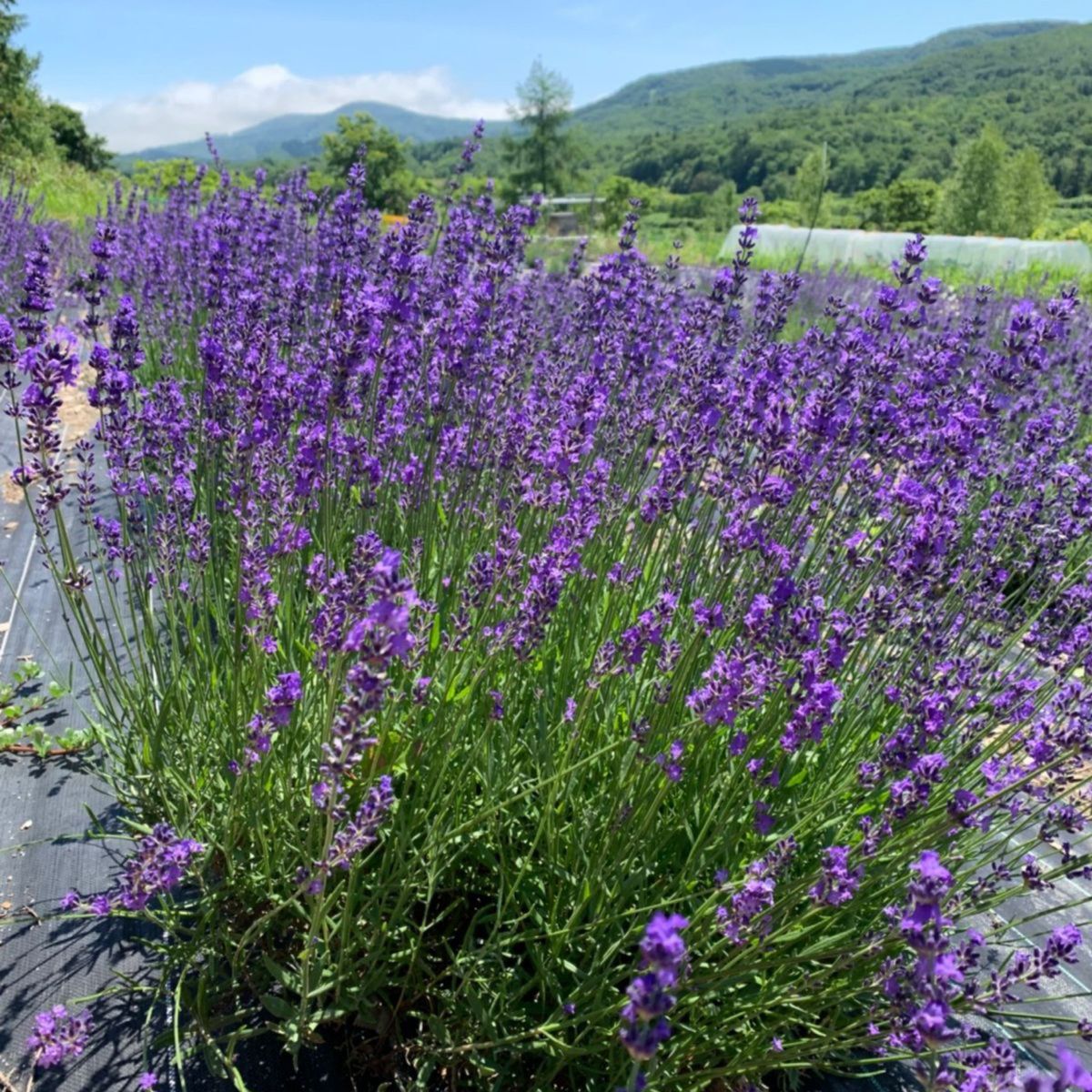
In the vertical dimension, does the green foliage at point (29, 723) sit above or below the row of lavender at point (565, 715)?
below

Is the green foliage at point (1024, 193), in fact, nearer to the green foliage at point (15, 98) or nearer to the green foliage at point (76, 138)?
the green foliage at point (15, 98)

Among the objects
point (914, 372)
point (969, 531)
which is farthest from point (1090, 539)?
point (914, 372)

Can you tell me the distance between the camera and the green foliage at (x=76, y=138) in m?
41.9

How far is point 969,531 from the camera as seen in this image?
3758 mm

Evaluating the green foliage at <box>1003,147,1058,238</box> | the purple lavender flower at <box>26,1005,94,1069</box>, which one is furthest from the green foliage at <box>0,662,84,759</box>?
the green foliage at <box>1003,147,1058,238</box>

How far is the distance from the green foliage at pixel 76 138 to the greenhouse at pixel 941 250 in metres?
34.6

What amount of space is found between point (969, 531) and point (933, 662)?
1.65 metres

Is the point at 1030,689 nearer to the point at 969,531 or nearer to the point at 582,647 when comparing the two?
the point at 582,647

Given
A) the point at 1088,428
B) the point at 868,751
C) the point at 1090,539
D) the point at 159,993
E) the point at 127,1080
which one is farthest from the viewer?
the point at 1088,428

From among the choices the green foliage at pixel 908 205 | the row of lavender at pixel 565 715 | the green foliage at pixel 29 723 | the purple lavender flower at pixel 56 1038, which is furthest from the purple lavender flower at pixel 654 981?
the green foliage at pixel 908 205

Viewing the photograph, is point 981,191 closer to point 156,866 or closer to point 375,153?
point 375,153

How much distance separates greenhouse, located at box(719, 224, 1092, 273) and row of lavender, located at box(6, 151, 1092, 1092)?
715 inches

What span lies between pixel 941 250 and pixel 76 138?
4210 centimetres

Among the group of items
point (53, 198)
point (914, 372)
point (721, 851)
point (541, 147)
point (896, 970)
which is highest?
point (541, 147)
